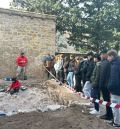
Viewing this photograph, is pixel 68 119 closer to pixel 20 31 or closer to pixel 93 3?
pixel 20 31

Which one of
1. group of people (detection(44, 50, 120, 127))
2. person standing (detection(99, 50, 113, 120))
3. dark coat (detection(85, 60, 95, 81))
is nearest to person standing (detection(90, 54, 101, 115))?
group of people (detection(44, 50, 120, 127))

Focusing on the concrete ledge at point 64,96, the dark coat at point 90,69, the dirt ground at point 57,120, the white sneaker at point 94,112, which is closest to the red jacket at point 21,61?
the concrete ledge at point 64,96

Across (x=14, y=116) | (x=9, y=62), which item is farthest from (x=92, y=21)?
(x=14, y=116)

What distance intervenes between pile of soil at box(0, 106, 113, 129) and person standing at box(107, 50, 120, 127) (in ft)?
1.14

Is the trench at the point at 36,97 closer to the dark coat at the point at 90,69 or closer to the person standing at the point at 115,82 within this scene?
the dark coat at the point at 90,69

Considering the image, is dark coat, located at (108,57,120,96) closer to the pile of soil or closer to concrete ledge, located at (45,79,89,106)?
the pile of soil

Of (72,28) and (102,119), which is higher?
(72,28)

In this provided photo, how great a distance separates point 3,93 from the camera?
15.8 metres

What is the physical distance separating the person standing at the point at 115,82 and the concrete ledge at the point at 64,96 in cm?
236

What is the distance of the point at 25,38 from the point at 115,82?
41.2 ft

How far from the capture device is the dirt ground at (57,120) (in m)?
8.04

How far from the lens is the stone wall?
19.1 metres

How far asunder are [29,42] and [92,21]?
292 inches

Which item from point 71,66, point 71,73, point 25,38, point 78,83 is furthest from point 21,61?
point 78,83
